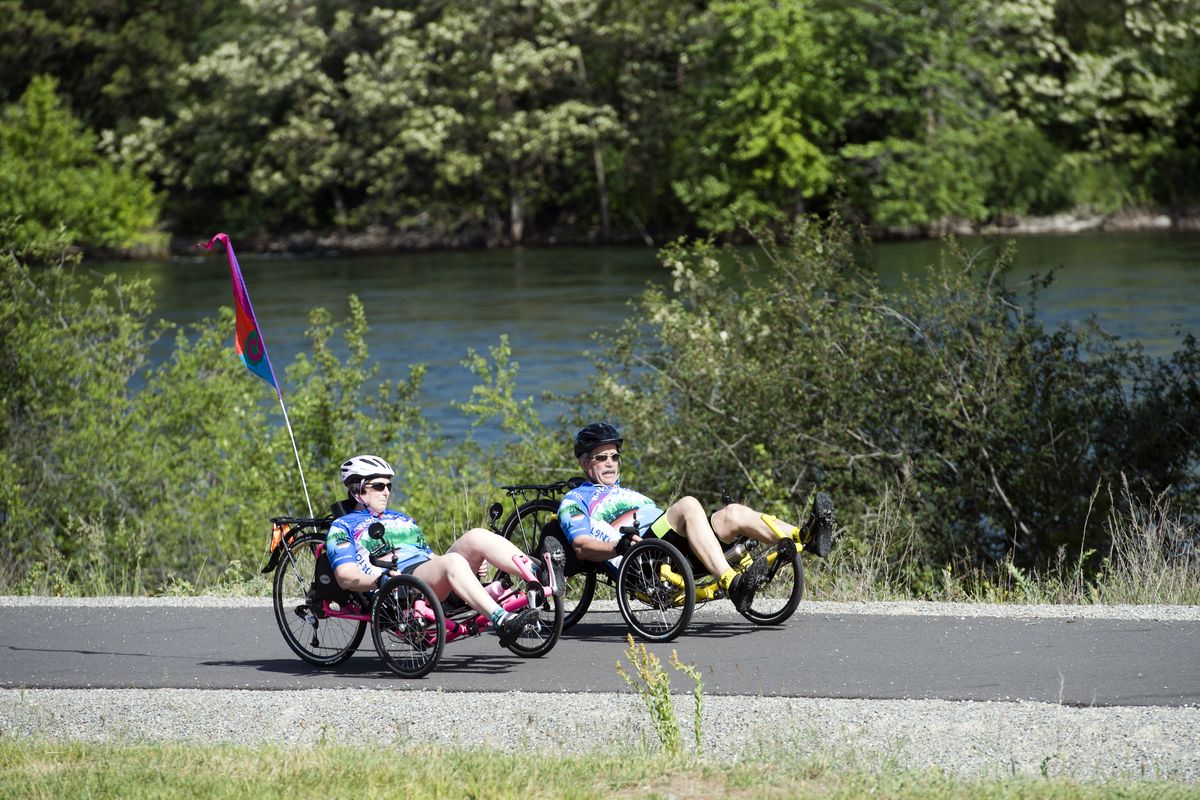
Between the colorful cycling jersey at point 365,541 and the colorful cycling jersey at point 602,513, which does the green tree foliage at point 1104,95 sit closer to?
the colorful cycling jersey at point 602,513

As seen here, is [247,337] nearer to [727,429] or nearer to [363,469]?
[363,469]

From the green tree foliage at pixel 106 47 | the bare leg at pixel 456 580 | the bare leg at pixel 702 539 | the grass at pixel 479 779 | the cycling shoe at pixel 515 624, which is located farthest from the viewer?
the green tree foliage at pixel 106 47

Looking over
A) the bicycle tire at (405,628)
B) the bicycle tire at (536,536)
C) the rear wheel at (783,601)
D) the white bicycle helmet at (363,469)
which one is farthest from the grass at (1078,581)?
the white bicycle helmet at (363,469)

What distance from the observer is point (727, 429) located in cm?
1714

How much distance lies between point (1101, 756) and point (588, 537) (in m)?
3.62

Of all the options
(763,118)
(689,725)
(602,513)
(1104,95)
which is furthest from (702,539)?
(763,118)

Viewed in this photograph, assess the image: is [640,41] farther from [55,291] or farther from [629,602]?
[629,602]

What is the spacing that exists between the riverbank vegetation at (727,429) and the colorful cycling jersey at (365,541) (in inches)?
215

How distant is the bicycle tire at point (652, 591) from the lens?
30.8 feet

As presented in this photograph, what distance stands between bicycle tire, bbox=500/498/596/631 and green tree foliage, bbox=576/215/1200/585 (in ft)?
17.0

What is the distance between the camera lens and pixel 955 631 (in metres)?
9.20

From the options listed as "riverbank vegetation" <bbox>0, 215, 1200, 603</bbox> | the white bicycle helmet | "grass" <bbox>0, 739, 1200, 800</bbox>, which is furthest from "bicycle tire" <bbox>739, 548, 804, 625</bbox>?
"riverbank vegetation" <bbox>0, 215, 1200, 603</bbox>

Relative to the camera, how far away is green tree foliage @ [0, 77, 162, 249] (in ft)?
198

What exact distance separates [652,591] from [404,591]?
148 cm
